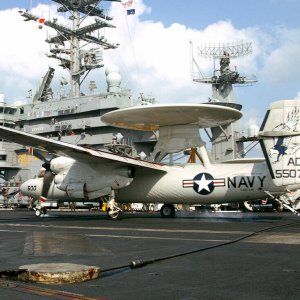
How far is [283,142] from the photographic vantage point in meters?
23.1

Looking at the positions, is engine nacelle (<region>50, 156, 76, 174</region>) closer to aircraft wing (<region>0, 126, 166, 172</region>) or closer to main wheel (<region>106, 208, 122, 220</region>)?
aircraft wing (<region>0, 126, 166, 172</region>)

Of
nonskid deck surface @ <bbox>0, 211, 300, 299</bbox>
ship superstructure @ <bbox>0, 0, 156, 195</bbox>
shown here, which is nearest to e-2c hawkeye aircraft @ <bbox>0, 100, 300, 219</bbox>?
nonskid deck surface @ <bbox>0, 211, 300, 299</bbox>

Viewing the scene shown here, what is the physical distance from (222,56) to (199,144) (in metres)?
56.8

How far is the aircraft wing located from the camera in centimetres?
2323

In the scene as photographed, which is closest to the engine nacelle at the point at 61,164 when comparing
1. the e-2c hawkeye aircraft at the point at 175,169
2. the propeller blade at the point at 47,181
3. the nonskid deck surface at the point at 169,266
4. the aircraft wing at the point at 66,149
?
the e-2c hawkeye aircraft at the point at 175,169

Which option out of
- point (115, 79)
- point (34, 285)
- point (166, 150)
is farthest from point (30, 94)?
point (34, 285)

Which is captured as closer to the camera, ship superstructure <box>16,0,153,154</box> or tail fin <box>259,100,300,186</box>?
tail fin <box>259,100,300,186</box>

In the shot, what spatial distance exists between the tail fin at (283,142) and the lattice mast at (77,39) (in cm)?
5500

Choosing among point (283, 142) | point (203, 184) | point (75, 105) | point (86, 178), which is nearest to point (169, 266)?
point (283, 142)

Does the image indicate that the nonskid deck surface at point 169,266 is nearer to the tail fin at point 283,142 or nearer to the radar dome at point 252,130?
the tail fin at point 283,142

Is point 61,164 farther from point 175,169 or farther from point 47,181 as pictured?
point 175,169

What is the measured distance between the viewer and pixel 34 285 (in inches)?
281

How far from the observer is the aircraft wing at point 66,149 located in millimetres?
23234

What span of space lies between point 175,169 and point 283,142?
8.14 metres
